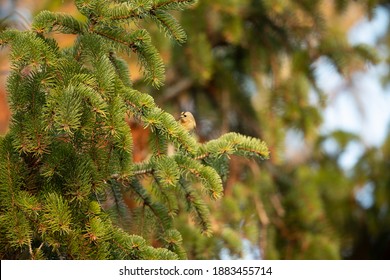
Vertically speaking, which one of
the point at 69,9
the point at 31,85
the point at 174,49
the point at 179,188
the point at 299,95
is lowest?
the point at 179,188

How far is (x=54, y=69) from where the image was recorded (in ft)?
5.96

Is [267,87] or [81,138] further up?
[267,87]

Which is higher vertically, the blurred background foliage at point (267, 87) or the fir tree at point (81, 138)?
the blurred background foliage at point (267, 87)

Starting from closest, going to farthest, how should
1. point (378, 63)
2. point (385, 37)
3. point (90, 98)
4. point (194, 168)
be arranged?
point (90, 98) < point (194, 168) < point (378, 63) < point (385, 37)

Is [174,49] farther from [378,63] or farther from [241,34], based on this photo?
[378,63]

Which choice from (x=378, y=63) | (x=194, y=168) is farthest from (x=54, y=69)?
(x=378, y=63)

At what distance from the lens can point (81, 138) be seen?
182 cm

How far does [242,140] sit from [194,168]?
176mm

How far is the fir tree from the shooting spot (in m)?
1.74

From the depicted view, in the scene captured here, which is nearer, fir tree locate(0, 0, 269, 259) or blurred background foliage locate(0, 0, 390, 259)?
fir tree locate(0, 0, 269, 259)

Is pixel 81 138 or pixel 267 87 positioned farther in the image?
pixel 267 87

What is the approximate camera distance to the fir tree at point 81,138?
1742mm

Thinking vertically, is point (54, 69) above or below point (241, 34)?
below

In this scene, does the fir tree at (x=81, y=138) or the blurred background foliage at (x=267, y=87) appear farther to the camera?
the blurred background foliage at (x=267, y=87)
